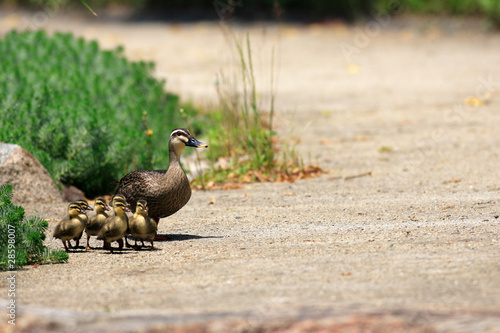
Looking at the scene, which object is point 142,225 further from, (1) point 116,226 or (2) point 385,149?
(2) point 385,149

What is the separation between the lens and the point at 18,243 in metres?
5.32

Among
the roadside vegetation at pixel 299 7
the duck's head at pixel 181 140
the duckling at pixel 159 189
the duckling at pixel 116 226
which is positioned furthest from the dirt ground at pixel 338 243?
the roadside vegetation at pixel 299 7

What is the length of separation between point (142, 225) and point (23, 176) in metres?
2.09

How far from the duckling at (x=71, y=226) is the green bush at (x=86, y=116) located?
2140 mm

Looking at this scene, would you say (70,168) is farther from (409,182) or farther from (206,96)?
(206,96)

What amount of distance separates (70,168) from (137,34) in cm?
1240

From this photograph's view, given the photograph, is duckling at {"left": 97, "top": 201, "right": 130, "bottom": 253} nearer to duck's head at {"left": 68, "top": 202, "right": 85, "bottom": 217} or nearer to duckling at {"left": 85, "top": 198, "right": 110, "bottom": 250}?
duckling at {"left": 85, "top": 198, "right": 110, "bottom": 250}

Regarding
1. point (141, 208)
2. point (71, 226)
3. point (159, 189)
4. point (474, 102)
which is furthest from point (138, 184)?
point (474, 102)

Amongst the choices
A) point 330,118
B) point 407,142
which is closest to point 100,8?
point 330,118

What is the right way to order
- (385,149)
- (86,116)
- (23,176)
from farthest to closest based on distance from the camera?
(385,149)
(86,116)
(23,176)

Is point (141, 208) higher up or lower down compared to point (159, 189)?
lower down

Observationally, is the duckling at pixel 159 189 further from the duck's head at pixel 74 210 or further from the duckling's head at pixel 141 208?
the duck's head at pixel 74 210

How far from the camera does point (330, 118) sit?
11.4m

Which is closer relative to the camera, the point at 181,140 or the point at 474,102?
the point at 181,140
